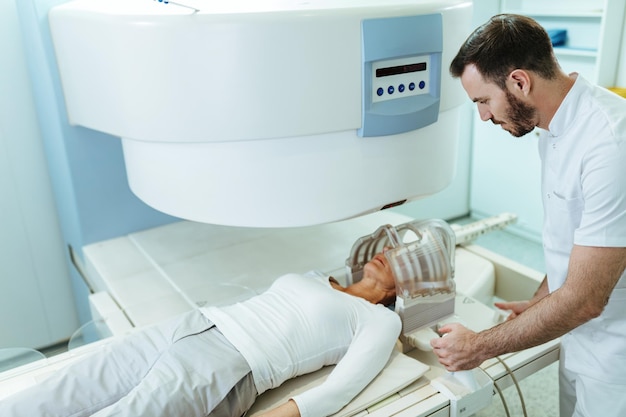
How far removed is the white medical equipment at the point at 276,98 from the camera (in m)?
1.10

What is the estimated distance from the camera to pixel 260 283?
1717 mm

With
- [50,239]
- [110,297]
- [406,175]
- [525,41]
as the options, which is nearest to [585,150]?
[525,41]

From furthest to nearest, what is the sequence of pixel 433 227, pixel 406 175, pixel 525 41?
pixel 433 227
pixel 406 175
pixel 525 41

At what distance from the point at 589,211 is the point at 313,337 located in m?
0.65

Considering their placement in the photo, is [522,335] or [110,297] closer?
[522,335]

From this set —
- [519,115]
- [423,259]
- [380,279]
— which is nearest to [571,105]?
[519,115]

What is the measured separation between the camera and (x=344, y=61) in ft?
3.71

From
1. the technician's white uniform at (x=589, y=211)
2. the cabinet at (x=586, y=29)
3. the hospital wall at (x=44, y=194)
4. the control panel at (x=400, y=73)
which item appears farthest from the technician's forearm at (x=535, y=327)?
the cabinet at (x=586, y=29)

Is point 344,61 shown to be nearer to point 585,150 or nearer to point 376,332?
point 585,150

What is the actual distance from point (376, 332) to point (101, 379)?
0.62 metres

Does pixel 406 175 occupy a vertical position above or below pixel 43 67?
below

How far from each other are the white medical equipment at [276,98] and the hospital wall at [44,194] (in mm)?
512

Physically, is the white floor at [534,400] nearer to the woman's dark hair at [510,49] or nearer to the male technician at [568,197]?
the male technician at [568,197]

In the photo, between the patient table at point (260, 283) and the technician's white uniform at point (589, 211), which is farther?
the patient table at point (260, 283)
